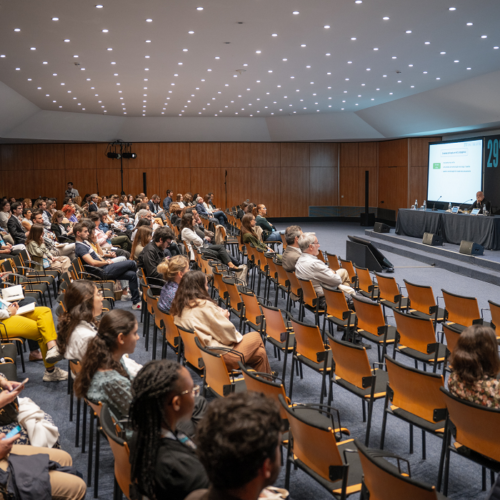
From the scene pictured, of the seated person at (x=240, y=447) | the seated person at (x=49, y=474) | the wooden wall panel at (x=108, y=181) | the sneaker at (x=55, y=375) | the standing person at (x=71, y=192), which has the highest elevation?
the wooden wall panel at (x=108, y=181)

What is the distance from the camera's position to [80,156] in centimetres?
2045

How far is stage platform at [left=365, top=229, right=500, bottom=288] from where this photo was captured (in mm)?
9148

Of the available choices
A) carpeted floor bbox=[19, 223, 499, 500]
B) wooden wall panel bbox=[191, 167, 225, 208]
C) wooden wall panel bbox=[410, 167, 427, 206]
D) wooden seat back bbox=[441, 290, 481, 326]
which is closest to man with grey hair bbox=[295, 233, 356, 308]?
carpeted floor bbox=[19, 223, 499, 500]

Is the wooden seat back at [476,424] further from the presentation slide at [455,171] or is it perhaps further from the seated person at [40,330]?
the presentation slide at [455,171]

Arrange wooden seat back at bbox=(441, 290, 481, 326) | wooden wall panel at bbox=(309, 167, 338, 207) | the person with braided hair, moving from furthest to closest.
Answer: wooden wall panel at bbox=(309, 167, 338, 207), wooden seat back at bbox=(441, 290, 481, 326), the person with braided hair

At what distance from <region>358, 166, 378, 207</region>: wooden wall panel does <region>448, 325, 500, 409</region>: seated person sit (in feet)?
61.7

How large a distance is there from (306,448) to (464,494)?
108 cm

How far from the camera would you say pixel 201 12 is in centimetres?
746

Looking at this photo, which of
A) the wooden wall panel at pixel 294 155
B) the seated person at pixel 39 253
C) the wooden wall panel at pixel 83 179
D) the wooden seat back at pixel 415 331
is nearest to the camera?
the wooden seat back at pixel 415 331

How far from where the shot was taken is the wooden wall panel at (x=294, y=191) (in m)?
21.5

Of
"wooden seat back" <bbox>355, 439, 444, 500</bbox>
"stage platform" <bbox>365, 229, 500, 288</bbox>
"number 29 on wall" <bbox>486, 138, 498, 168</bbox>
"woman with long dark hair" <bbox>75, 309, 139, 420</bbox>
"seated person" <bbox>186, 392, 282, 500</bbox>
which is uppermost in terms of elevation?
"number 29 on wall" <bbox>486, 138, 498, 168</bbox>

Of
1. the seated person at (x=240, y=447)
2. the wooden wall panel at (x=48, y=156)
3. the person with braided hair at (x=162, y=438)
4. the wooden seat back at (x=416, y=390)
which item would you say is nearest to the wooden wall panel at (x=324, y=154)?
the wooden wall panel at (x=48, y=156)

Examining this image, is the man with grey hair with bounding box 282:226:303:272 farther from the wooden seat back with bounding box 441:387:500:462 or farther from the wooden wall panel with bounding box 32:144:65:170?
the wooden wall panel with bounding box 32:144:65:170

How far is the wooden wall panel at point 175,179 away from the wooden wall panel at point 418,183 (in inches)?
364
